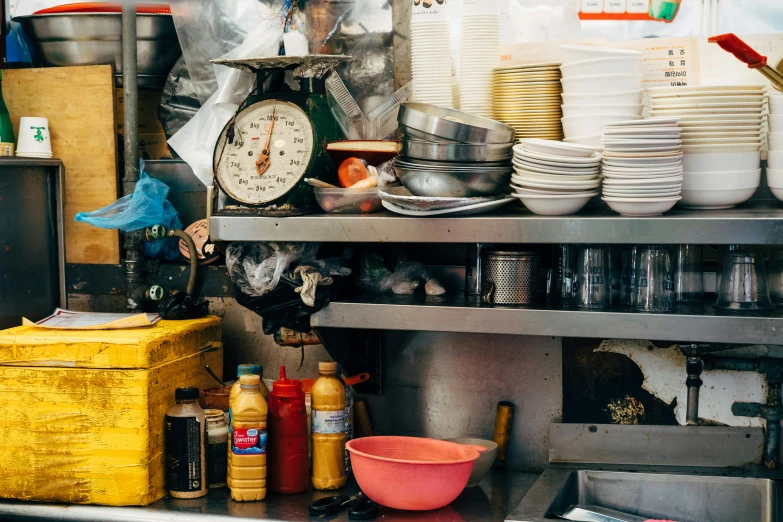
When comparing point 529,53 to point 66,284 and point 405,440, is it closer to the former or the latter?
point 405,440

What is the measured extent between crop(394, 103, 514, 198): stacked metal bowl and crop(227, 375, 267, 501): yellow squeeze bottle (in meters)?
0.71

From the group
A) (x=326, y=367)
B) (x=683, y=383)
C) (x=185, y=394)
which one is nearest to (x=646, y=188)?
(x=683, y=383)

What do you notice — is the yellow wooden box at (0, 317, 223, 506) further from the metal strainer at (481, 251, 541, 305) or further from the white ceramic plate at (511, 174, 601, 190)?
the white ceramic plate at (511, 174, 601, 190)

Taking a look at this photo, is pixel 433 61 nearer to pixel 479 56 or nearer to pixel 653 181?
pixel 479 56

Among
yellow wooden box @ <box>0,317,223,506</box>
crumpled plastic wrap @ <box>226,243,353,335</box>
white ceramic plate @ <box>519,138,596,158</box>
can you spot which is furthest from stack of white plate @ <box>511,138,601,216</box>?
yellow wooden box @ <box>0,317,223,506</box>

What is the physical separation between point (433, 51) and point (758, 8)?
0.97 m

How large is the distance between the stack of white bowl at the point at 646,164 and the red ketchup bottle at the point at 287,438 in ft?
3.38

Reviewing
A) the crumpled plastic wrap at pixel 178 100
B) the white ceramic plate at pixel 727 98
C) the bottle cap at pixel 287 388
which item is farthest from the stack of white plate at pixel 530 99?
the crumpled plastic wrap at pixel 178 100

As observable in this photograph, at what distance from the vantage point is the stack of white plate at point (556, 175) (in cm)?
218

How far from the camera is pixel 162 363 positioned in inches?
98.5

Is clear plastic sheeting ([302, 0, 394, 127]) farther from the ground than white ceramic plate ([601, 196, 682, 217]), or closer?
farther from the ground

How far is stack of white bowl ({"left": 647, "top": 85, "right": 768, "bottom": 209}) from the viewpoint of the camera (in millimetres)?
2145

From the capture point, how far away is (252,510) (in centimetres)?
238

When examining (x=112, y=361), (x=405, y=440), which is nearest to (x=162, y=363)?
(x=112, y=361)
